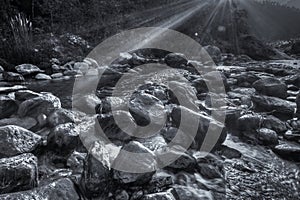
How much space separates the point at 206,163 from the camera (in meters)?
2.65

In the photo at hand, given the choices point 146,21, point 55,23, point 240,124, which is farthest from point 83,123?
point 146,21

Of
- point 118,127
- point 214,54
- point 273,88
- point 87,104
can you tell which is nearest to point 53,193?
point 118,127

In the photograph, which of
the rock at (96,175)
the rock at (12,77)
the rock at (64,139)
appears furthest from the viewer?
the rock at (12,77)

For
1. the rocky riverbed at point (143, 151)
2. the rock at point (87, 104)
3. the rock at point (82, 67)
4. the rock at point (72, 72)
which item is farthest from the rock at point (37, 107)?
the rock at point (82, 67)

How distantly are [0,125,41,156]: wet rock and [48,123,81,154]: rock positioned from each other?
14 centimetres

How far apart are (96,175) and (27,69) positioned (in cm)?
526

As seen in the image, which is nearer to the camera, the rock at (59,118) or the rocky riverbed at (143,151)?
the rocky riverbed at (143,151)

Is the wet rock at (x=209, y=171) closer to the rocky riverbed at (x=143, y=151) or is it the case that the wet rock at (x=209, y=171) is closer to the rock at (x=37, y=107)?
the rocky riverbed at (x=143, y=151)

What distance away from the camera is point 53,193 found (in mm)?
1977

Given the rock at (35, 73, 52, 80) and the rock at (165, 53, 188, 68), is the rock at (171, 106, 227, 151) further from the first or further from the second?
the rock at (165, 53, 188, 68)

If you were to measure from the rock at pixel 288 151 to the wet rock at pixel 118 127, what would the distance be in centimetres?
161

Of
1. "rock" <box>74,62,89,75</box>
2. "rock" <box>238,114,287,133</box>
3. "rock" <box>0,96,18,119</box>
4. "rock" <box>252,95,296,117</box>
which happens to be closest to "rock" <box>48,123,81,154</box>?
"rock" <box>0,96,18,119</box>

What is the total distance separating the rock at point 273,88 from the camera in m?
5.02

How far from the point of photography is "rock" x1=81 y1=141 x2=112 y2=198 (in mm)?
2108
